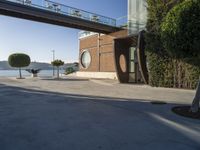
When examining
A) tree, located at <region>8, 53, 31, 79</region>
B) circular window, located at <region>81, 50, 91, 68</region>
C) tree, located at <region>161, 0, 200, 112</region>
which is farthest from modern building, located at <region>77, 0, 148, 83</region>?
tree, located at <region>161, 0, 200, 112</region>

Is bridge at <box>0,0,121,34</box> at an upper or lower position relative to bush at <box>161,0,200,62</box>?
upper

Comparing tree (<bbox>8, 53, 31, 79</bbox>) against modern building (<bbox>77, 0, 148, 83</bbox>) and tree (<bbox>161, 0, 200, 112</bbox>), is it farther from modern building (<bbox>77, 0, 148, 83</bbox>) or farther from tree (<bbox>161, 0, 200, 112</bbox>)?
tree (<bbox>161, 0, 200, 112</bbox>)

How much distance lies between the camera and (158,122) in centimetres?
617

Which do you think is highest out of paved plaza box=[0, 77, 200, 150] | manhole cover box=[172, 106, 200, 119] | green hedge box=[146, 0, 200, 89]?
green hedge box=[146, 0, 200, 89]

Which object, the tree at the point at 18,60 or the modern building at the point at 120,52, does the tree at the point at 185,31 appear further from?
the tree at the point at 18,60

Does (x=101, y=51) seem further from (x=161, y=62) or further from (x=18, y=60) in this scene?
(x=161, y=62)

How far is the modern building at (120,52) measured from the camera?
16.9 meters

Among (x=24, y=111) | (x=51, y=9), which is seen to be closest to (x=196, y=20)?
(x=24, y=111)

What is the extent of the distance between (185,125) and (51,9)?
16.3 meters

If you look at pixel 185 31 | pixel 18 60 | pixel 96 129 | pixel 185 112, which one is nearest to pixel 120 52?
pixel 185 112

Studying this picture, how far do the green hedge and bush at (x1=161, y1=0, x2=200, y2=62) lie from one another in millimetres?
6975

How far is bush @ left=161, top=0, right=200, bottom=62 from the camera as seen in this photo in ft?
21.0

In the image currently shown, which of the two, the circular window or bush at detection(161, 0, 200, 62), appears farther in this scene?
the circular window

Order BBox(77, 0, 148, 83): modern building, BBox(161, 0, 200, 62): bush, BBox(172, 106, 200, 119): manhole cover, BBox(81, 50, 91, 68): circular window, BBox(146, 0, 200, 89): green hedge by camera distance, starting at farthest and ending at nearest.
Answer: BBox(81, 50, 91, 68): circular window < BBox(77, 0, 148, 83): modern building < BBox(146, 0, 200, 89): green hedge < BBox(172, 106, 200, 119): manhole cover < BBox(161, 0, 200, 62): bush
